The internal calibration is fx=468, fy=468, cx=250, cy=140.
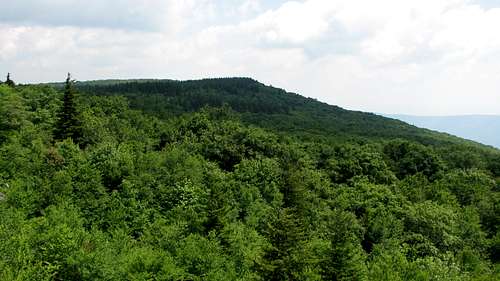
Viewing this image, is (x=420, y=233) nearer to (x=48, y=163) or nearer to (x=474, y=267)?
(x=474, y=267)

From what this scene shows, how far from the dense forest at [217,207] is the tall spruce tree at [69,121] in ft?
0.61

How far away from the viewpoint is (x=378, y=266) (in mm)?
50125

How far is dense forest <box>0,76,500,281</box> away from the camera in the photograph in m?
43.7

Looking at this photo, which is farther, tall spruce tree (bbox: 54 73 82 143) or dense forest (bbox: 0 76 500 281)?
tall spruce tree (bbox: 54 73 82 143)

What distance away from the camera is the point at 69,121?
8100 cm

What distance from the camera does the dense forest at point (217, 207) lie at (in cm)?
4372

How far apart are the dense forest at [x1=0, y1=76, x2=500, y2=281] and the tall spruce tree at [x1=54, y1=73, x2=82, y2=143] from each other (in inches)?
7.3

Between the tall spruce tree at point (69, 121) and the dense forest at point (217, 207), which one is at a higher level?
the tall spruce tree at point (69, 121)

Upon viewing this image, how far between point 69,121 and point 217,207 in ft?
126

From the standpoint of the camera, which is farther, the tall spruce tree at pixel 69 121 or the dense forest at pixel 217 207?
the tall spruce tree at pixel 69 121

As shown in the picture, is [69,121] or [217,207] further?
[69,121]

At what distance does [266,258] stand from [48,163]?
40767 mm

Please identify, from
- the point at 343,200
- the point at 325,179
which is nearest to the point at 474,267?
the point at 343,200

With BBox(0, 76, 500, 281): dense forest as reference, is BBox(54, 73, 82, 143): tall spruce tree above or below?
above
